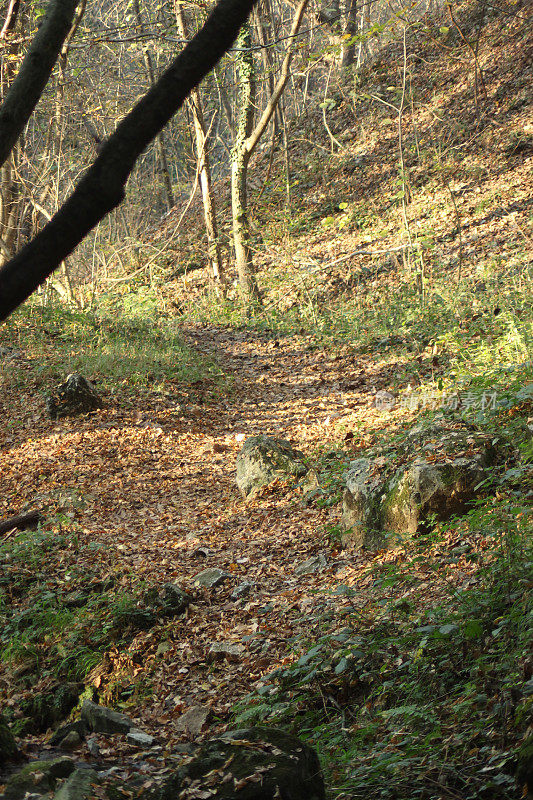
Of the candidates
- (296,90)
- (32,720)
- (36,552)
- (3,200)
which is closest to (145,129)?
(32,720)

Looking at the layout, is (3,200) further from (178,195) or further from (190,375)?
(178,195)

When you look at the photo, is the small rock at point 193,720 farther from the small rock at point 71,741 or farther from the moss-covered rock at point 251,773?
the moss-covered rock at point 251,773

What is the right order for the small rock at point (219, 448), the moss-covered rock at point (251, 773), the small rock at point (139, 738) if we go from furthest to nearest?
the small rock at point (219, 448), the small rock at point (139, 738), the moss-covered rock at point (251, 773)

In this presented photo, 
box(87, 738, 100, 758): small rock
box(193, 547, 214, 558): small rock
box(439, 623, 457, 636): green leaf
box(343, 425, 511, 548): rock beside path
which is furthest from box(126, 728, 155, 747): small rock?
box(193, 547, 214, 558): small rock

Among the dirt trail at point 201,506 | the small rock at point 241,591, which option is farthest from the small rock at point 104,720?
the small rock at point 241,591

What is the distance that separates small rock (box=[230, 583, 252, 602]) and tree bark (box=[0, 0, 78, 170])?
3.58 meters

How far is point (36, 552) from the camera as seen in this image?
5664 millimetres

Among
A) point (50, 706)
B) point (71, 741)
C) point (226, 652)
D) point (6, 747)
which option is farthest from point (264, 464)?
point (6, 747)

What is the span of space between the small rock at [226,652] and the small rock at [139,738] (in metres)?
0.82

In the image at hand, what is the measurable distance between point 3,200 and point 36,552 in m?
8.76

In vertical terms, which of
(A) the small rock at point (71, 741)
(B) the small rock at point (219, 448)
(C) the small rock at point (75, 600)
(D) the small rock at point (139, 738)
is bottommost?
(D) the small rock at point (139, 738)

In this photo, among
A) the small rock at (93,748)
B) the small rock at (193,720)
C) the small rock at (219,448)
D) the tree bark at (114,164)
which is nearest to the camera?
the tree bark at (114,164)

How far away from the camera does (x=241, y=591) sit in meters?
5.00

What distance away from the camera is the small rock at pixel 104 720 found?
11.3 feet
